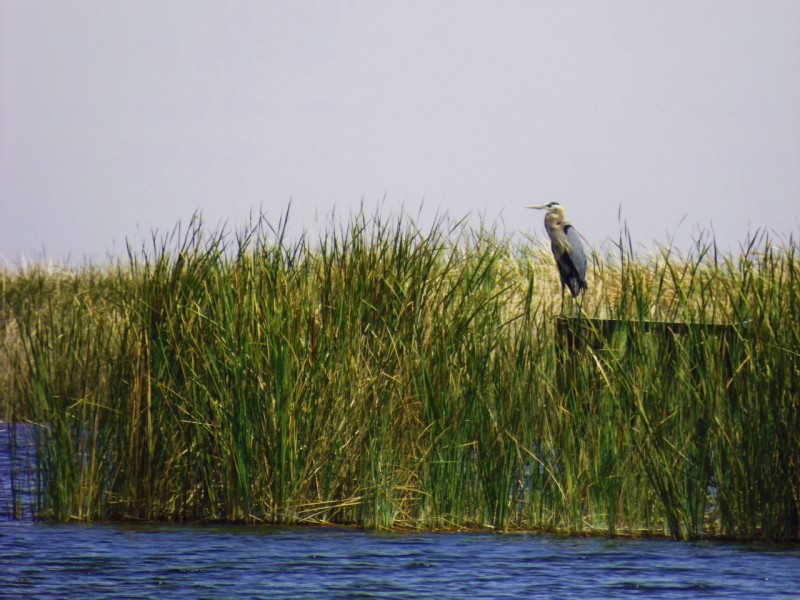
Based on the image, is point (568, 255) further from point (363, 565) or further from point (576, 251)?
point (363, 565)

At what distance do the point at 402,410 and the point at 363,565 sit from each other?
1072mm

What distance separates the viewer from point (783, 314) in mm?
5781

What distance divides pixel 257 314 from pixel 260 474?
88 centimetres

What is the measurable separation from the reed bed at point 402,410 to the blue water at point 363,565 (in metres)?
0.19

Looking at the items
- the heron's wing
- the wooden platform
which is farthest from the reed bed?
the heron's wing

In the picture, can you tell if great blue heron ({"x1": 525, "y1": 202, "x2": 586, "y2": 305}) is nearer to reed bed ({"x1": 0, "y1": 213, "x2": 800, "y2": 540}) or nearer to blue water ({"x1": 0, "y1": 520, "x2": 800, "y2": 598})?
reed bed ({"x1": 0, "y1": 213, "x2": 800, "y2": 540})

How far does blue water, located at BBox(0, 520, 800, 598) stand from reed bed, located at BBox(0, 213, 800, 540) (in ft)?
0.63

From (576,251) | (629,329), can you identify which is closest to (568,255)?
(576,251)

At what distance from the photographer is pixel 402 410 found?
6.06 metres

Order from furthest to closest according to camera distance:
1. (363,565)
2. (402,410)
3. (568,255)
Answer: (568,255)
(402,410)
(363,565)

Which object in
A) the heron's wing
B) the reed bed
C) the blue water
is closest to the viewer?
the blue water

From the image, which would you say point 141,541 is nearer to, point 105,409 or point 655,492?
point 105,409

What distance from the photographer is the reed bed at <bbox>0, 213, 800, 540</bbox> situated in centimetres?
573

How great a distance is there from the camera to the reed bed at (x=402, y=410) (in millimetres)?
5734
